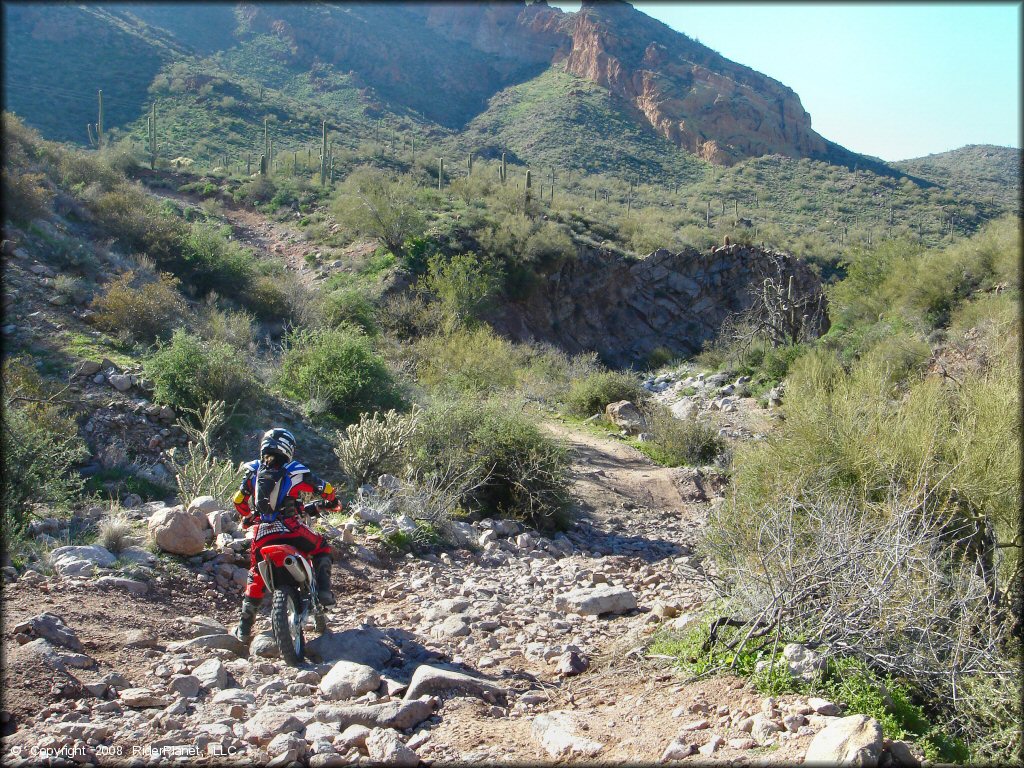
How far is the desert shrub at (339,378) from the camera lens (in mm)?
12508

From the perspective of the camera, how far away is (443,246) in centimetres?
→ 2906

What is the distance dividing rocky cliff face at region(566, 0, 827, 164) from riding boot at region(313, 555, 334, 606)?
62065 mm

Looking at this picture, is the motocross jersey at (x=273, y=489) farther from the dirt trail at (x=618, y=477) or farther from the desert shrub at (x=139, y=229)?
the desert shrub at (x=139, y=229)

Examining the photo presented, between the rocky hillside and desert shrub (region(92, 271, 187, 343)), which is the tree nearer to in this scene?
desert shrub (region(92, 271, 187, 343))

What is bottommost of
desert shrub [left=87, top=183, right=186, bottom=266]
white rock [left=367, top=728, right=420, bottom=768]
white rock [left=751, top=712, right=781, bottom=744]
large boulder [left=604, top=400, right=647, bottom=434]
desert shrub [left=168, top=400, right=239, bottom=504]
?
large boulder [left=604, top=400, right=647, bottom=434]

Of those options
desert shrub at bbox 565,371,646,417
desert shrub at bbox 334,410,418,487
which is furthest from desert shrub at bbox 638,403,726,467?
desert shrub at bbox 334,410,418,487

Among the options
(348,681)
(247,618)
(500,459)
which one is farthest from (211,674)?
(500,459)

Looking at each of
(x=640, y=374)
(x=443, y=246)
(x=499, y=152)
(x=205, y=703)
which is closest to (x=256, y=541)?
(x=205, y=703)

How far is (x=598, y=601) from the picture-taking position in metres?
6.42

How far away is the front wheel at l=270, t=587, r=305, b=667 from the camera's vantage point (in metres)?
4.97

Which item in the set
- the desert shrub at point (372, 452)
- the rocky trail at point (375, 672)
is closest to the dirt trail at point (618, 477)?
the desert shrub at point (372, 452)

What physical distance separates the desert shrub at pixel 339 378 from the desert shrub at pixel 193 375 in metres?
1.85

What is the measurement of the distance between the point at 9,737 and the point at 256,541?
1850 millimetres

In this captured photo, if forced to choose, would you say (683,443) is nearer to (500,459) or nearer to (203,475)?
(500,459)
